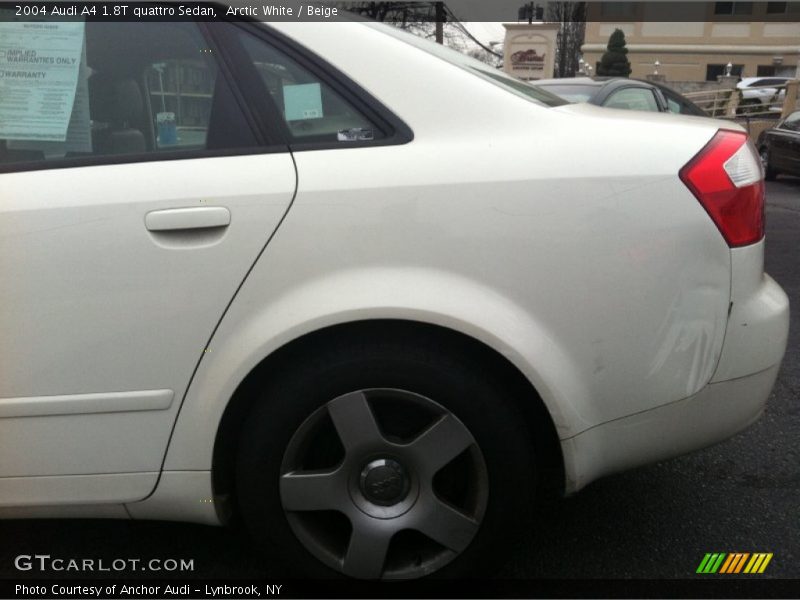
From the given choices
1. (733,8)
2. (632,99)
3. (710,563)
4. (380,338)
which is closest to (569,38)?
(733,8)

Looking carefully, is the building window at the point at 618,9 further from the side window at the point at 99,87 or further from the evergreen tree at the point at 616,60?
the side window at the point at 99,87

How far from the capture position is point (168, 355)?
1.69 meters

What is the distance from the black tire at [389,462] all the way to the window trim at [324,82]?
21.3 inches

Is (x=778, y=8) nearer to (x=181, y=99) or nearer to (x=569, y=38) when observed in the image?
(x=569, y=38)

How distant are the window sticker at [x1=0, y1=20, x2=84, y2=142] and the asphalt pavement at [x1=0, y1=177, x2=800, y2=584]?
1.29 meters

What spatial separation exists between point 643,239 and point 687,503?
1225 mm

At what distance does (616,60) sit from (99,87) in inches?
1132

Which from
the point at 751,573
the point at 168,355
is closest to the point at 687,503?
the point at 751,573

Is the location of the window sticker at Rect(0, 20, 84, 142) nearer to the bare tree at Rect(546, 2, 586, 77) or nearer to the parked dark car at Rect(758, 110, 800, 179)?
the parked dark car at Rect(758, 110, 800, 179)

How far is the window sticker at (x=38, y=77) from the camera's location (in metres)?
1.80

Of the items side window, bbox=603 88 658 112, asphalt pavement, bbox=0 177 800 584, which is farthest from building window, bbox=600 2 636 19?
asphalt pavement, bbox=0 177 800 584

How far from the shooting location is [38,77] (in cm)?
182

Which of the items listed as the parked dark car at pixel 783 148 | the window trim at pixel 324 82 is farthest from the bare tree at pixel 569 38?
the window trim at pixel 324 82

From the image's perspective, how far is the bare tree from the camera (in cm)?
3931
